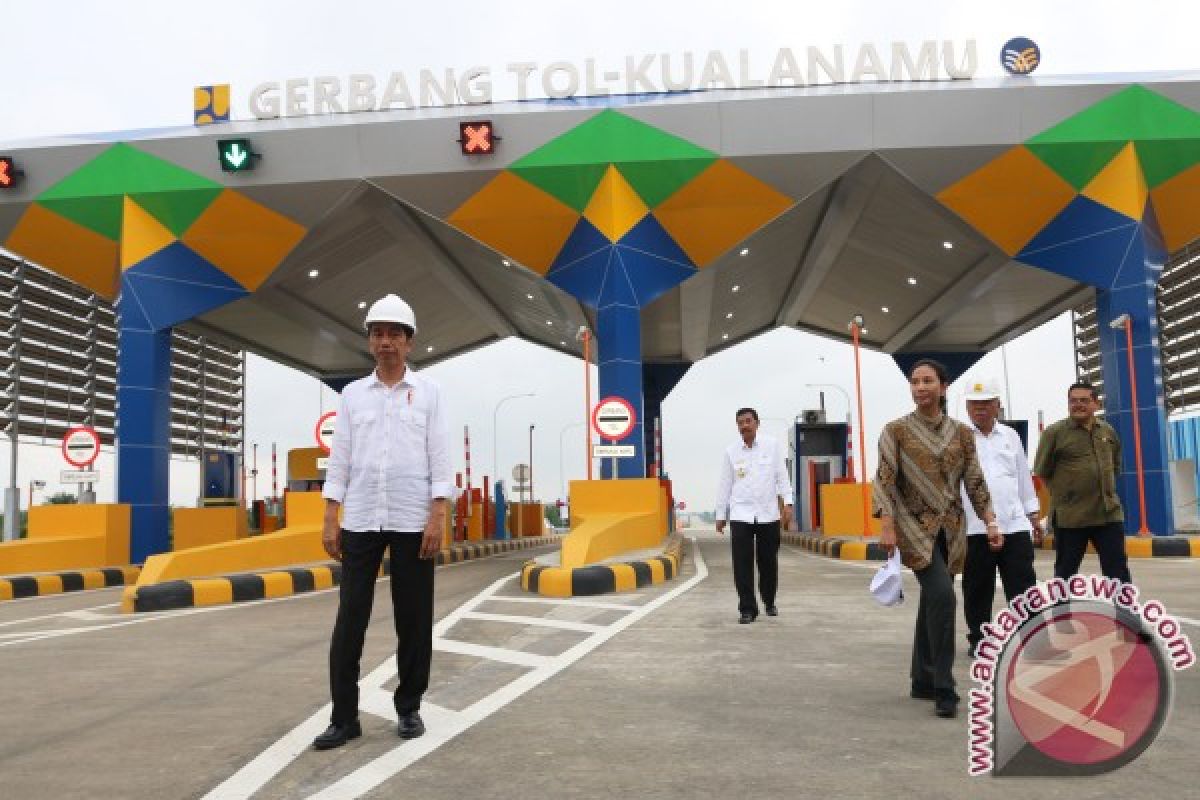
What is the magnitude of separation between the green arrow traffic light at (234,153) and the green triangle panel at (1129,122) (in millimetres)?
13824

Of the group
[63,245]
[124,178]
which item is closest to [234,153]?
[124,178]

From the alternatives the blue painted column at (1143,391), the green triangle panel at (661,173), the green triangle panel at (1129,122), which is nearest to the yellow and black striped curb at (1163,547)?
the blue painted column at (1143,391)

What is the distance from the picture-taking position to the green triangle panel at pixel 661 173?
17.2 meters

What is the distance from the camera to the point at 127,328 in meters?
18.6

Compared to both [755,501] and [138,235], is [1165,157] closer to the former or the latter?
[755,501]

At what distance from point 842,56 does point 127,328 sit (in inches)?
560

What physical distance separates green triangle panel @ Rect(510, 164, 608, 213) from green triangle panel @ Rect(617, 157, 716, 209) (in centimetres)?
50

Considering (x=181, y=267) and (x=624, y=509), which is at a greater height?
(x=181, y=267)

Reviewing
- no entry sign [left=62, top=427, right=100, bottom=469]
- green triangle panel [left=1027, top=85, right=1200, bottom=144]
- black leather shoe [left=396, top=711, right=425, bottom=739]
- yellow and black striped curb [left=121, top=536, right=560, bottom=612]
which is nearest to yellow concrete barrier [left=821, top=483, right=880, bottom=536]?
green triangle panel [left=1027, top=85, right=1200, bottom=144]

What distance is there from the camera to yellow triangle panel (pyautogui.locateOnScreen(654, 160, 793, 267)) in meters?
17.6

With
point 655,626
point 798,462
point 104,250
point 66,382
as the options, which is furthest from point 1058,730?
point 66,382

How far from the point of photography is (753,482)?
26.5 ft

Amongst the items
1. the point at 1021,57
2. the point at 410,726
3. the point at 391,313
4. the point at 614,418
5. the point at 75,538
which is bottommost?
the point at 410,726

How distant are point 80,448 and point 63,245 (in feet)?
18.5
